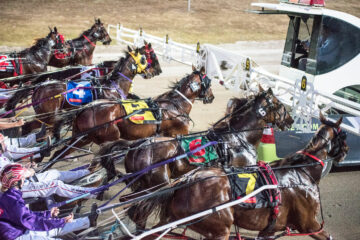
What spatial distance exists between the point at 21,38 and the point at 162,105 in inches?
671

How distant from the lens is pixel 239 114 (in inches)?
239

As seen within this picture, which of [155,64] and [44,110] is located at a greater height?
[155,64]

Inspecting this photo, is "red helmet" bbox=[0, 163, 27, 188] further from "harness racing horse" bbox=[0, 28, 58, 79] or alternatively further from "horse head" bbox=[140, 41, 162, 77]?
"harness racing horse" bbox=[0, 28, 58, 79]

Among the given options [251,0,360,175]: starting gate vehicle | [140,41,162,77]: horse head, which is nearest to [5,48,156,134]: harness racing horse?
[140,41,162,77]: horse head

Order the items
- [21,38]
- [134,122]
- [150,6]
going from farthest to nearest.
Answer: [150,6]
[21,38]
[134,122]

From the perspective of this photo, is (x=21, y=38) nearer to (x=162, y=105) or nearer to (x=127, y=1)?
(x=127, y=1)

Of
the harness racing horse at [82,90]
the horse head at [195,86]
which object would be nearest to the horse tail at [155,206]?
the horse head at [195,86]

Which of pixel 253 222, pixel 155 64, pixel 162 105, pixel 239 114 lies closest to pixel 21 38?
pixel 155 64

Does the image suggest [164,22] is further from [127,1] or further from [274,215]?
[274,215]

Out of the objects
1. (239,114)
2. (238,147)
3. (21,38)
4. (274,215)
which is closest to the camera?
(274,215)

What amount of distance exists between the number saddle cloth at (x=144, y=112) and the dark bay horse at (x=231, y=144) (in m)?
1.19

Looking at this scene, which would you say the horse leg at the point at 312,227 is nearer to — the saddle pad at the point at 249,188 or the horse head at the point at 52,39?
the saddle pad at the point at 249,188

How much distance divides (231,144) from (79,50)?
27.5 ft

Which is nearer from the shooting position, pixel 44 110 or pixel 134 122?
pixel 134 122
